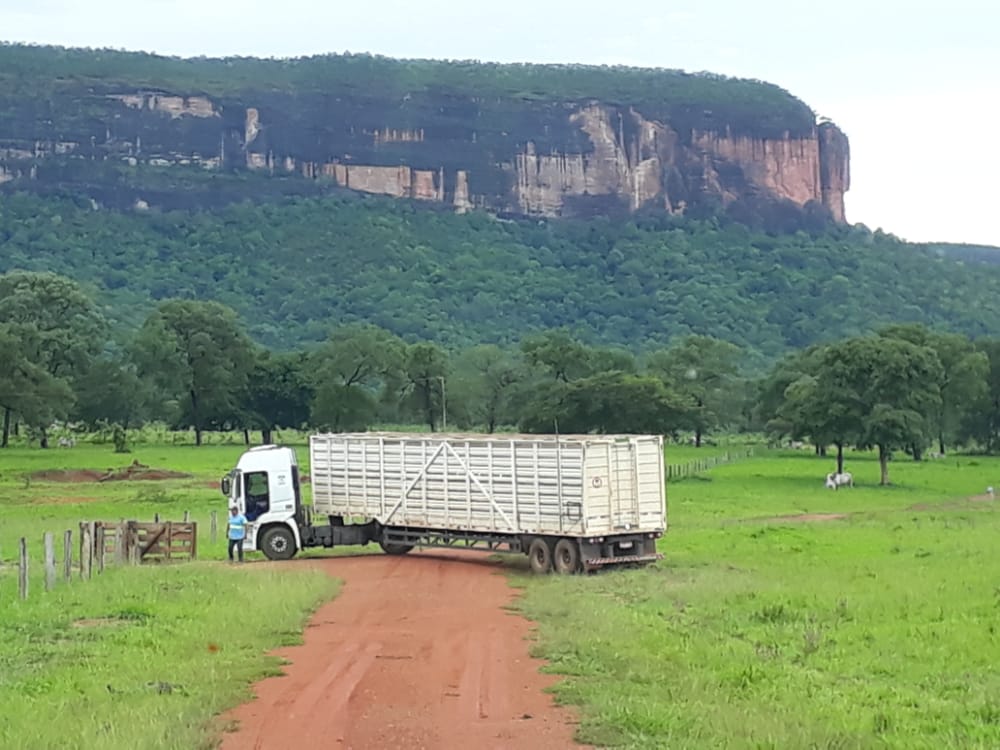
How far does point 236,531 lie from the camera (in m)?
30.2

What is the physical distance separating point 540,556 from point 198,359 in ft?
237

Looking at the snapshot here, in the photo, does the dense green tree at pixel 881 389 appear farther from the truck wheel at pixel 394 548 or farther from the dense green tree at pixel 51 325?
the dense green tree at pixel 51 325

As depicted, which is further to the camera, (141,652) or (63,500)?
(63,500)

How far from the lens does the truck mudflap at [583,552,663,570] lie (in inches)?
1107

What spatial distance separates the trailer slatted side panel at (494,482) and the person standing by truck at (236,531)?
3349 mm

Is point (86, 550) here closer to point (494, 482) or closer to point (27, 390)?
point (494, 482)

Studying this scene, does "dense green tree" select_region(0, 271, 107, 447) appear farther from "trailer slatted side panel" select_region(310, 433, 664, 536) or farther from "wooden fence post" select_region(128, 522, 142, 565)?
"wooden fence post" select_region(128, 522, 142, 565)

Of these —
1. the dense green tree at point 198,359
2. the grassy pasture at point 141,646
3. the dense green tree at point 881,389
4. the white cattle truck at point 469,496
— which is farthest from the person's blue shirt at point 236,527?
the dense green tree at point 198,359

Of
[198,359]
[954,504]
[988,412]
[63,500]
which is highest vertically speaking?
[198,359]

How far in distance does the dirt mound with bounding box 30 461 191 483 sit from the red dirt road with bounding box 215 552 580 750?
3964 centimetres

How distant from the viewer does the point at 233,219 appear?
189 m

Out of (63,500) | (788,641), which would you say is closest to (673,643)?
(788,641)

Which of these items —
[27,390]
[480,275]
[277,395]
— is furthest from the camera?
[480,275]

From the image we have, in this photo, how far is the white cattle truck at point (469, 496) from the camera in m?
28.5
